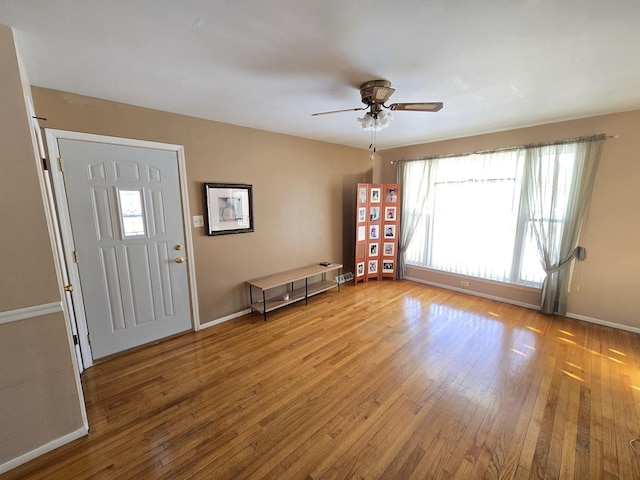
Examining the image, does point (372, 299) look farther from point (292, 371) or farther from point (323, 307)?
point (292, 371)

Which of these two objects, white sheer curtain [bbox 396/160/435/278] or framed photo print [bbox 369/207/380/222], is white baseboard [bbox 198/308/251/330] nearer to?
framed photo print [bbox 369/207/380/222]

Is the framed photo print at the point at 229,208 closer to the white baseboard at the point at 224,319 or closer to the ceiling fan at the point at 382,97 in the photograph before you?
the white baseboard at the point at 224,319

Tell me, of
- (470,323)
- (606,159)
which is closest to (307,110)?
(470,323)

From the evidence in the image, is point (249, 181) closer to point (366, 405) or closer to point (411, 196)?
point (366, 405)

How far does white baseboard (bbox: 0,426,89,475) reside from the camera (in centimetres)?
147

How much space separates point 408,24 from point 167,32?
4.44 ft

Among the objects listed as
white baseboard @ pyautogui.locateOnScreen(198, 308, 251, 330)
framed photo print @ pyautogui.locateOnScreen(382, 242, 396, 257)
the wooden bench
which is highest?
framed photo print @ pyautogui.locateOnScreen(382, 242, 396, 257)

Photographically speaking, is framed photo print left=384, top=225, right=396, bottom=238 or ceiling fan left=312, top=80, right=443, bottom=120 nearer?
ceiling fan left=312, top=80, right=443, bottom=120

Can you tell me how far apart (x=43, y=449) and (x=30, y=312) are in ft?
2.85

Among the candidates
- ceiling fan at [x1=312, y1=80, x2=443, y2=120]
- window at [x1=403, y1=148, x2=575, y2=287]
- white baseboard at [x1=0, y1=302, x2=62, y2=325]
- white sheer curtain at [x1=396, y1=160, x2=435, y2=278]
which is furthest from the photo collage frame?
white baseboard at [x1=0, y1=302, x2=62, y2=325]

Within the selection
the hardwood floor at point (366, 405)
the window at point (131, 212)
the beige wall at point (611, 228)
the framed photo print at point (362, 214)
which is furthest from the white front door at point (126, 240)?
the beige wall at point (611, 228)

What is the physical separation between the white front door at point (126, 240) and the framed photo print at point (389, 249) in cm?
341

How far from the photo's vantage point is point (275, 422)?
1780 mm

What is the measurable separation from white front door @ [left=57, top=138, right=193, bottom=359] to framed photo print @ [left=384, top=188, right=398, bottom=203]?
11.1 ft
